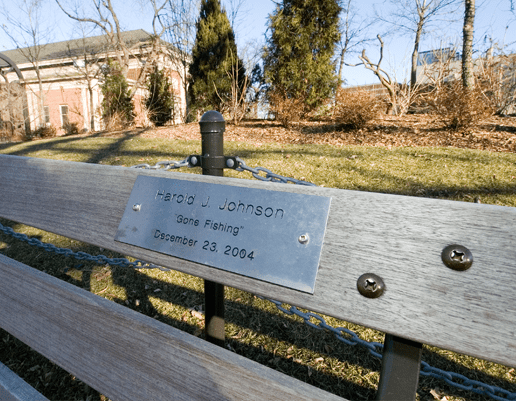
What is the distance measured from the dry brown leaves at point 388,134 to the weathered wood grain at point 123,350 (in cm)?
Answer: 675

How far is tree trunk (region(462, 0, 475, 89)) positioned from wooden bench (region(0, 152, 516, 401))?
906 centimetres

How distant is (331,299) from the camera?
791 mm

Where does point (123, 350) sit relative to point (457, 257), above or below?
below

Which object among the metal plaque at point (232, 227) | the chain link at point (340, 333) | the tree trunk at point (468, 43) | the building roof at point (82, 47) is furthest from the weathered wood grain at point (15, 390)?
the building roof at point (82, 47)

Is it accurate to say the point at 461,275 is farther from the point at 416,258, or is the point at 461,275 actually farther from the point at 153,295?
the point at 153,295

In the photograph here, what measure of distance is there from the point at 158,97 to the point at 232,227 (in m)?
16.0

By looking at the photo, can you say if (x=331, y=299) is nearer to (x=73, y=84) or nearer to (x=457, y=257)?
(x=457, y=257)

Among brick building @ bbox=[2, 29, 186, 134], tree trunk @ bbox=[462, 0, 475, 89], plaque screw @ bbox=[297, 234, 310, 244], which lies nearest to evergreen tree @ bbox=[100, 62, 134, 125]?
brick building @ bbox=[2, 29, 186, 134]

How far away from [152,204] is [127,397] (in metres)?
0.60

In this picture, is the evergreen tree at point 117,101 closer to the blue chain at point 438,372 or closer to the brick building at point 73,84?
the brick building at point 73,84

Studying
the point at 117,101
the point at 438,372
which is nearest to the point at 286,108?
the point at 117,101

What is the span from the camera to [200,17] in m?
14.7

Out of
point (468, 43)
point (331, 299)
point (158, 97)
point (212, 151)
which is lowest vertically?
point (331, 299)

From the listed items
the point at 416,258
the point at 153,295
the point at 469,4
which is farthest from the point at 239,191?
the point at 469,4
